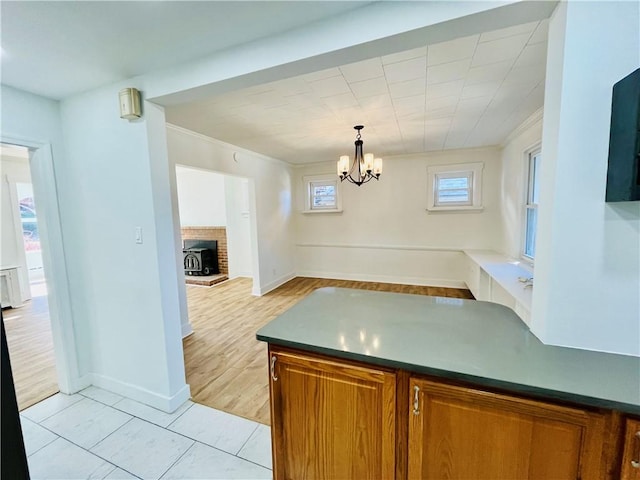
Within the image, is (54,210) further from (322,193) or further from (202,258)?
(322,193)

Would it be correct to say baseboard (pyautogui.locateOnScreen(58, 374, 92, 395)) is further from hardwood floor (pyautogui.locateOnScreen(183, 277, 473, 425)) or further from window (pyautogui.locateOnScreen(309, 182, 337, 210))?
window (pyautogui.locateOnScreen(309, 182, 337, 210))

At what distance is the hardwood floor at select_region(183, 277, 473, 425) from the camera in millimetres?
2168

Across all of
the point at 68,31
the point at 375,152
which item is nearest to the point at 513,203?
the point at 375,152

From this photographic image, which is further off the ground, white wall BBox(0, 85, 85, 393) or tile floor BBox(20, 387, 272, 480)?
white wall BBox(0, 85, 85, 393)

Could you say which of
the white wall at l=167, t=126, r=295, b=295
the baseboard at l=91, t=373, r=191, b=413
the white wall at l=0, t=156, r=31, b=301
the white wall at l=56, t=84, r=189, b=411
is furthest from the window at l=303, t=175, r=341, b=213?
the white wall at l=0, t=156, r=31, b=301

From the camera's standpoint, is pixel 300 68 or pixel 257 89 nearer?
pixel 300 68

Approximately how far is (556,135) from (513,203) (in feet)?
10.1

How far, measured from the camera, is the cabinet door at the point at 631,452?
2.61 feet

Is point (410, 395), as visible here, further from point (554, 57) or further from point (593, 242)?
point (554, 57)

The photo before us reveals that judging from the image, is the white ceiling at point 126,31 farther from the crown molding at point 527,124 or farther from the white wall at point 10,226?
the white wall at point 10,226

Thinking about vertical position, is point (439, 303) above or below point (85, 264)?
below

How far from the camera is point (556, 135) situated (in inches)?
41.5

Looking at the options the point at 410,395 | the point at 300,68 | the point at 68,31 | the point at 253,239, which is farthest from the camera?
the point at 253,239

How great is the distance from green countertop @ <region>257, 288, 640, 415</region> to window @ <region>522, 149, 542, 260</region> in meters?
2.43
